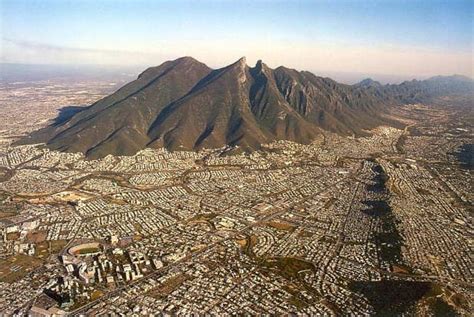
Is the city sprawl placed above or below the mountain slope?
below

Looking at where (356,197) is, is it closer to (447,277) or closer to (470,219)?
(470,219)

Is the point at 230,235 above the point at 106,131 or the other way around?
the other way around

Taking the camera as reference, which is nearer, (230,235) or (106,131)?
(230,235)

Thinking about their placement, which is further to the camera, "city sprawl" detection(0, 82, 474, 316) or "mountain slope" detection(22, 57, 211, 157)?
"mountain slope" detection(22, 57, 211, 157)

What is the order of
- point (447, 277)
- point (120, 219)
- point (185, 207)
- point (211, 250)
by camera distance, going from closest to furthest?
1. point (447, 277)
2. point (211, 250)
3. point (120, 219)
4. point (185, 207)

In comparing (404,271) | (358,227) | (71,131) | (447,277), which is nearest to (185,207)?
(358,227)

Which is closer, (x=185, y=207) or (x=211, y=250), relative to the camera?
(x=211, y=250)

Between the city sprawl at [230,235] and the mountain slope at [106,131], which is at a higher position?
the mountain slope at [106,131]

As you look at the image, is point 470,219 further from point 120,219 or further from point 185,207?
point 120,219

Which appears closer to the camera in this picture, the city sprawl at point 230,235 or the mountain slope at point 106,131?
the city sprawl at point 230,235

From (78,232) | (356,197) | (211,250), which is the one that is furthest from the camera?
(356,197)
